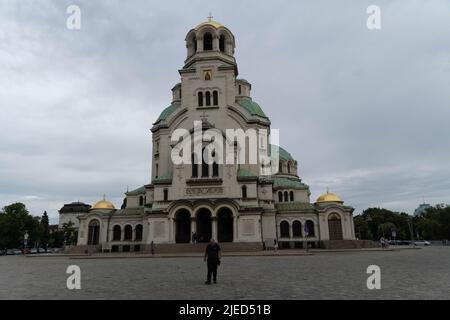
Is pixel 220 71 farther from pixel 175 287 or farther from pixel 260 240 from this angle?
pixel 175 287

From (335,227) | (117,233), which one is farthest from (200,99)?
(335,227)

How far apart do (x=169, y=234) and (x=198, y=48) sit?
2743 cm

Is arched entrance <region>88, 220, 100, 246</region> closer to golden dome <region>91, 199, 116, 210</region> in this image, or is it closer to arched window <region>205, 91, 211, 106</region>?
golden dome <region>91, 199, 116, 210</region>

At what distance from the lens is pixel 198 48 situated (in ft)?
174

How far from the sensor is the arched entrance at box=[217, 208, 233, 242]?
44.5 meters

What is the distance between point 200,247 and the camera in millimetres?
39031

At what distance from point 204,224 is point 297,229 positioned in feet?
42.4

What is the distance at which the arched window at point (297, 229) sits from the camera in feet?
159

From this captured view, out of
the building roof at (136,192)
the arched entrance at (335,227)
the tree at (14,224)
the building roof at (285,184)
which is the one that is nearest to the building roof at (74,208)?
the tree at (14,224)

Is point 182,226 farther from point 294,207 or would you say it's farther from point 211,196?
point 294,207

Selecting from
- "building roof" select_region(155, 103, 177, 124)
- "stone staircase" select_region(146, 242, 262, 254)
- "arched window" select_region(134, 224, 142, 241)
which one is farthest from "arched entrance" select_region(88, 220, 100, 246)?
"building roof" select_region(155, 103, 177, 124)
